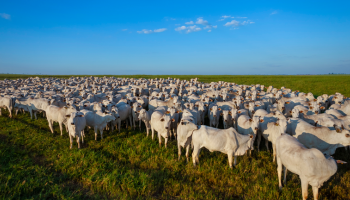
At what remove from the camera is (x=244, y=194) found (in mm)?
6500

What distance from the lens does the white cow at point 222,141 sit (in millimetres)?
7879

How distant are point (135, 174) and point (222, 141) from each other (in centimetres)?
382

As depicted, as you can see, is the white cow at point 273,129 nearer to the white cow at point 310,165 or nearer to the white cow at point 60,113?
the white cow at point 310,165

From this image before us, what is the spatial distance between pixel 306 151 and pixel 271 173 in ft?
7.56

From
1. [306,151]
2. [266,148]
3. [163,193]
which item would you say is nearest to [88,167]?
[163,193]

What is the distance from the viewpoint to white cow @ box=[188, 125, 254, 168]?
Result: 7.88 m

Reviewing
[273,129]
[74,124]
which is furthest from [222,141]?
[74,124]

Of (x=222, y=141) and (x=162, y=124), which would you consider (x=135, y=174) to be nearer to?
(x=162, y=124)

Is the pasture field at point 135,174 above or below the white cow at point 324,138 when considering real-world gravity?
below

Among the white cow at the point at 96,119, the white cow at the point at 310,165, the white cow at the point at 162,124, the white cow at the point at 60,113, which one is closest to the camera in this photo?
the white cow at the point at 310,165

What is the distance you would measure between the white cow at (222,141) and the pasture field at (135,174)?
2.27 feet

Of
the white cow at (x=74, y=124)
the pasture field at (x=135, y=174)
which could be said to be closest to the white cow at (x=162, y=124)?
the pasture field at (x=135, y=174)


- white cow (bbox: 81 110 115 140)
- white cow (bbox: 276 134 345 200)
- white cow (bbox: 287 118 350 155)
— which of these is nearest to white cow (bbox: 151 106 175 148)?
white cow (bbox: 81 110 115 140)

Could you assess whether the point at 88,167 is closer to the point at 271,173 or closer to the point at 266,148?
the point at 271,173
